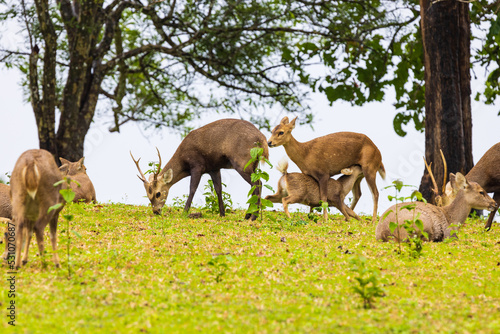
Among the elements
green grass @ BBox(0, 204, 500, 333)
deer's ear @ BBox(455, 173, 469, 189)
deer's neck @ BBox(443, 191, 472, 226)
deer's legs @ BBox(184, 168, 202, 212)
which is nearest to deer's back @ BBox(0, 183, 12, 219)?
green grass @ BBox(0, 204, 500, 333)

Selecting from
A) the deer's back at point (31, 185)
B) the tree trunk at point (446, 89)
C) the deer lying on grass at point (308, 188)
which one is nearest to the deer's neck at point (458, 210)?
the deer lying on grass at point (308, 188)

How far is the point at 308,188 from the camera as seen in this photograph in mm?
12109

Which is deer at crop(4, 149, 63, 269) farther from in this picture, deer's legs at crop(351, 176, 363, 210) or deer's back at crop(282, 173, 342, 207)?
deer's legs at crop(351, 176, 363, 210)

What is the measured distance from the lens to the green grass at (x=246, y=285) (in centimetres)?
527

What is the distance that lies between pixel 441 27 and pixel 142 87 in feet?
36.4

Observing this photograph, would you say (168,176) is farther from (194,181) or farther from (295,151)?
(295,151)

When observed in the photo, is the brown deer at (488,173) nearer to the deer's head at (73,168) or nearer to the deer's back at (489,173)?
the deer's back at (489,173)

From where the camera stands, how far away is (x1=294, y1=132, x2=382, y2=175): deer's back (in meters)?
12.2

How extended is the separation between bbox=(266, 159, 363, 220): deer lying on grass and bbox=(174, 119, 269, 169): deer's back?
0.70 meters

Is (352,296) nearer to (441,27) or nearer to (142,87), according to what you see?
(441,27)

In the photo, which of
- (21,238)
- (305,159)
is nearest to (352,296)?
(21,238)

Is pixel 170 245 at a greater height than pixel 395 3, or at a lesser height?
lesser

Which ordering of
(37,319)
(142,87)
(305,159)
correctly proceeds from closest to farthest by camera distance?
1. (37,319)
2. (305,159)
3. (142,87)

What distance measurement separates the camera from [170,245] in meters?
8.42
